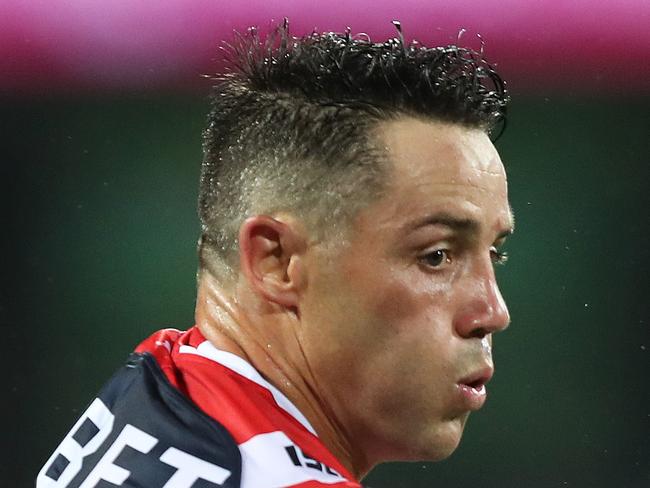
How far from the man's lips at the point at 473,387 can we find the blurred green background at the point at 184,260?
3135 mm

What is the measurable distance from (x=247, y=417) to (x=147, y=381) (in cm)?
19

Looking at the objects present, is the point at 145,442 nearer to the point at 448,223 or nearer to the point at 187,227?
the point at 448,223

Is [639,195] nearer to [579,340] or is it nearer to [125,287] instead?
[579,340]

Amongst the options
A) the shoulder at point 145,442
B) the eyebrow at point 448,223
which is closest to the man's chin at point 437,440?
the eyebrow at point 448,223

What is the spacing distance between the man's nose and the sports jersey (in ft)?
1.06

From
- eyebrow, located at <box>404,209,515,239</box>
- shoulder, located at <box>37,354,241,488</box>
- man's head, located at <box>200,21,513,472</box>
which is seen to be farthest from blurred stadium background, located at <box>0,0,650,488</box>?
shoulder, located at <box>37,354,241,488</box>

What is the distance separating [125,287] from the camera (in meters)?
5.27

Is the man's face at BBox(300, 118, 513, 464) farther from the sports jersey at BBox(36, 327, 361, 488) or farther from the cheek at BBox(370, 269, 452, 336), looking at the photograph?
the sports jersey at BBox(36, 327, 361, 488)

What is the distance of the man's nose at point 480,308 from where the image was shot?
2.05 meters

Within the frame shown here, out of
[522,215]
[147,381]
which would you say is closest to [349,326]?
[147,381]

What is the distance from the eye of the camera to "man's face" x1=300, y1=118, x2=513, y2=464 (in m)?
2.02

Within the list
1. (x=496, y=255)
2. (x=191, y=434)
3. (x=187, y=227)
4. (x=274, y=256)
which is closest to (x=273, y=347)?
(x=274, y=256)

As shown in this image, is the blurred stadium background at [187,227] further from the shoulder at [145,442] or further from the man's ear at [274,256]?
the shoulder at [145,442]

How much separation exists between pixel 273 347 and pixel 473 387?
0.36m
